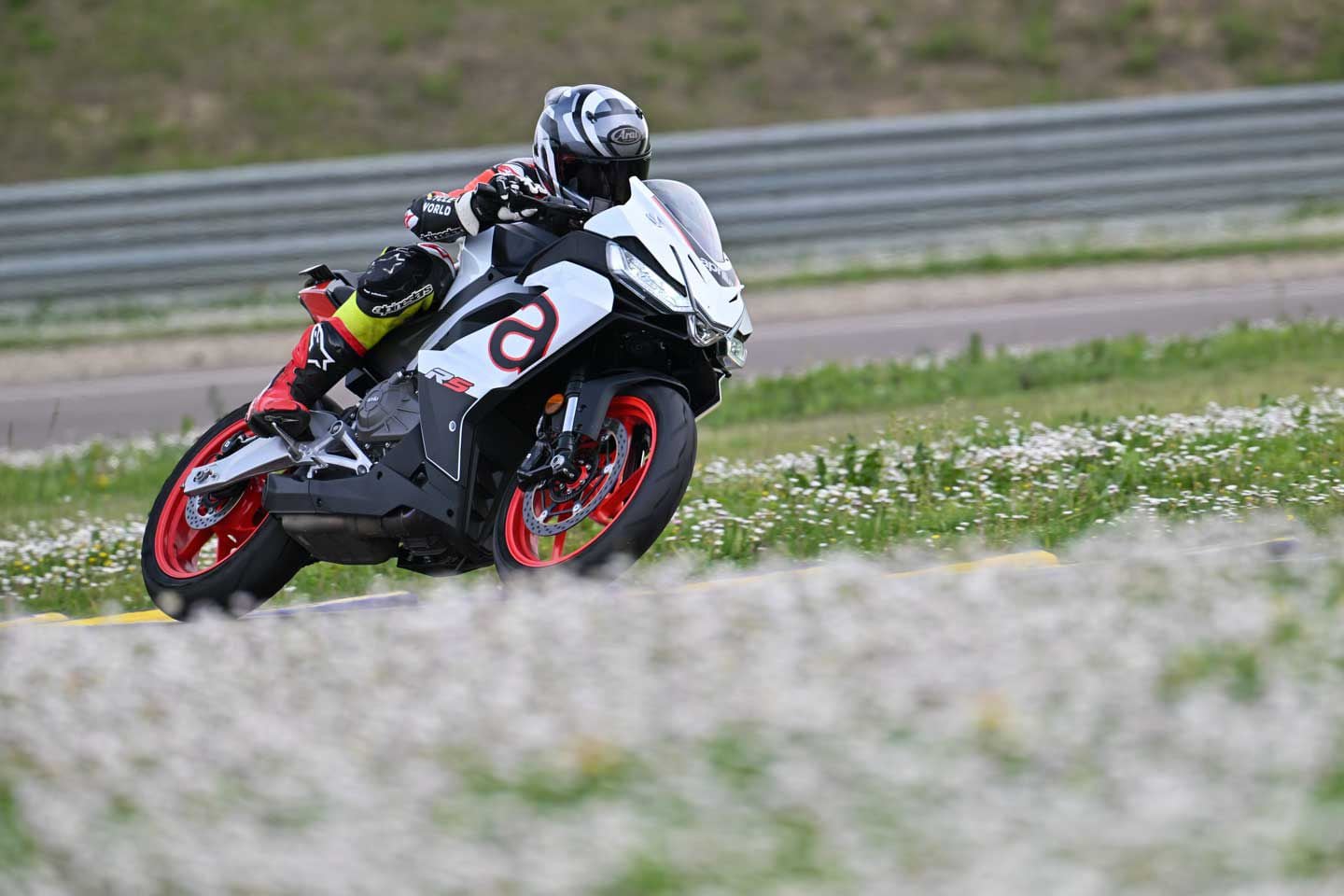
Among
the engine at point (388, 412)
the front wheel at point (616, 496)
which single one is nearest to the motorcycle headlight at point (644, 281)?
the front wheel at point (616, 496)

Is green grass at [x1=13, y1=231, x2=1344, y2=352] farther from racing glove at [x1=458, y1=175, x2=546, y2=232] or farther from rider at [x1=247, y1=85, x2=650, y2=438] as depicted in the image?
racing glove at [x1=458, y1=175, x2=546, y2=232]

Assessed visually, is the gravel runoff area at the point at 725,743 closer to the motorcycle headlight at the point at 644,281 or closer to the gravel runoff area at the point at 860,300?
the motorcycle headlight at the point at 644,281

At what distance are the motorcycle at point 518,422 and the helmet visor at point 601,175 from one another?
0.08 meters

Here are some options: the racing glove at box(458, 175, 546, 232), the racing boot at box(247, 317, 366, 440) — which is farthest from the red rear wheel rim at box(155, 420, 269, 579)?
the racing glove at box(458, 175, 546, 232)

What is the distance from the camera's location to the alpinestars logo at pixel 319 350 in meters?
6.45

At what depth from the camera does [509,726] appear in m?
3.68

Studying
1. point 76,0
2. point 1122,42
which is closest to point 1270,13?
point 1122,42

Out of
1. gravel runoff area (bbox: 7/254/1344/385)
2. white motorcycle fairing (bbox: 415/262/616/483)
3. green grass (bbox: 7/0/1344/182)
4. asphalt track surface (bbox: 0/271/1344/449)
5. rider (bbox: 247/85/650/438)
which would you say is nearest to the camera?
white motorcycle fairing (bbox: 415/262/616/483)

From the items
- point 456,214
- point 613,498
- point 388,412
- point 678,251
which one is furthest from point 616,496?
point 456,214

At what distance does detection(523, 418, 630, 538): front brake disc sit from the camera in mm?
5676

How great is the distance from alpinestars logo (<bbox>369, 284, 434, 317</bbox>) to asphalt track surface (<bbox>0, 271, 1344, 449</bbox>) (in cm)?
616

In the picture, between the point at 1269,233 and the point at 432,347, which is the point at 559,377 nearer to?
the point at 432,347

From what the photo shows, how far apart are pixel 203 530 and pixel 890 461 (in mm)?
3075

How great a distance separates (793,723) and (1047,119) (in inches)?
523
